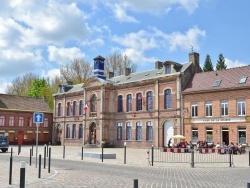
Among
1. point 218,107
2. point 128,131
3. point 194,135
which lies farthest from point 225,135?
point 128,131

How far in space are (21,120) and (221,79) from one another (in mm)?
34100

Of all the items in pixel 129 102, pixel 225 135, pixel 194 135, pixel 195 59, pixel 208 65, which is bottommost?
pixel 194 135

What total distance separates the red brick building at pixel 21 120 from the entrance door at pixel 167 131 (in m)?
24.4

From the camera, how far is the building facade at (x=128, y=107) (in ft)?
120

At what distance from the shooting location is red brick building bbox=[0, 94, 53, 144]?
50625mm

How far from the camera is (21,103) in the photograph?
5394cm

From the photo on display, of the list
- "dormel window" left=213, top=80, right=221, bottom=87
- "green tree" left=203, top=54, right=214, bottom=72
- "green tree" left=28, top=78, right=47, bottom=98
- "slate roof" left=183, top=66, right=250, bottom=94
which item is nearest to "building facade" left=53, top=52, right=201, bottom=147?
"slate roof" left=183, top=66, right=250, bottom=94

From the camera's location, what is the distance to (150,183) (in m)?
10.5

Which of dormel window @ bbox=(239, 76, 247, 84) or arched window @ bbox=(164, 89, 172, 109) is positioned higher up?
dormel window @ bbox=(239, 76, 247, 84)

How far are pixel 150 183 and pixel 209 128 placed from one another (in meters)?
23.9

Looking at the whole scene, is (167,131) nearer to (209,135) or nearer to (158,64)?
(209,135)

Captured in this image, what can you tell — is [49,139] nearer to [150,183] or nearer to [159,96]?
[159,96]

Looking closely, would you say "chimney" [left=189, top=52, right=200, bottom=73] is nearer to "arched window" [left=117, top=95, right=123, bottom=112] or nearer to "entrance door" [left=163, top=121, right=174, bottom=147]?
"entrance door" [left=163, top=121, right=174, bottom=147]

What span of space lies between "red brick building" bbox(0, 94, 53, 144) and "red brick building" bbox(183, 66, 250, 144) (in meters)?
28.3
